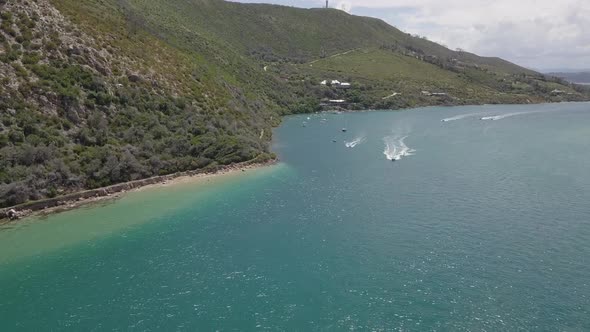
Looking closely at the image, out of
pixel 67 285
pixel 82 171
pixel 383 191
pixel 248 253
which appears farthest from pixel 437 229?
pixel 82 171

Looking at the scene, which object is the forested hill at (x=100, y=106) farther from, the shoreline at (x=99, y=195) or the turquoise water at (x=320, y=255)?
the turquoise water at (x=320, y=255)

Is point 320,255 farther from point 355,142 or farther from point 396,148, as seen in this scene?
point 355,142

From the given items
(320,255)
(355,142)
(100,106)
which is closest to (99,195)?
(100,106)

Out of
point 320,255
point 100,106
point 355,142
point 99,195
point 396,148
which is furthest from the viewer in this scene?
point 355,142

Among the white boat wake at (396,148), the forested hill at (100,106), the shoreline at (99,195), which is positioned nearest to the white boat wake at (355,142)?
the white boat wake at (396,148)

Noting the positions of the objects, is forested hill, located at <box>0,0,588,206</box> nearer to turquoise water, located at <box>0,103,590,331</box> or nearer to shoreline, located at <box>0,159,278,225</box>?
shoreline, located at <box>0,159,278,225</box>
